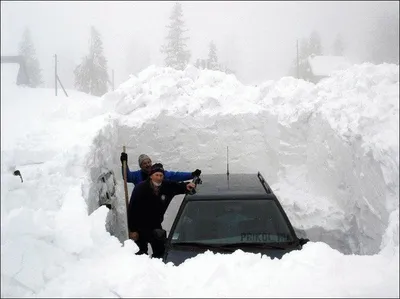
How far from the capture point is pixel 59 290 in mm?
2525

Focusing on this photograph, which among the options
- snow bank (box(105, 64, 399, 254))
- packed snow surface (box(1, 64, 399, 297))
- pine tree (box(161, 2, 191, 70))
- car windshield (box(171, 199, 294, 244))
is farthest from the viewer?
pine tree (box(161, 2, 191, 70))

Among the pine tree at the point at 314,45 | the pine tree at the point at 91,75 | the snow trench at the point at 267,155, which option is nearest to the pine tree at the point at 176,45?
the pine tree at the point at 91,75

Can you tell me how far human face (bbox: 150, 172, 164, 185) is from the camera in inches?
197

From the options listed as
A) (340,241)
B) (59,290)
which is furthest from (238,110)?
(59,290)

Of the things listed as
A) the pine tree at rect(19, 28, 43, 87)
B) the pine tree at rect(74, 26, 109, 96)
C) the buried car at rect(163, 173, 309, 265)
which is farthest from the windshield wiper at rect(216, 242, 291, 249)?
the pine tree at rect(74, 26, 109, 96)

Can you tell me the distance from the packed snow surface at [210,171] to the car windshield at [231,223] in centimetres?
85

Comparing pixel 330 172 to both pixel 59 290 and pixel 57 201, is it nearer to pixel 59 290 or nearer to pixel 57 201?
pixel 57 201

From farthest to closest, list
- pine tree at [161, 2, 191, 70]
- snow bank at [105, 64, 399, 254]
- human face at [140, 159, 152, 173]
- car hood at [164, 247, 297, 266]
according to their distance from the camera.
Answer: pine tree at [161, 2, 191, 70] → snow bank at [105, 64, 399, 254] → human face at [140, 159, 152, 173] → car hood at [164, 247, 297, 266]

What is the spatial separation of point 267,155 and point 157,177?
3.61m

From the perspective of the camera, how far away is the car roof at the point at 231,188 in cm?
429

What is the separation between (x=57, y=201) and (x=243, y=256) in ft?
6.78

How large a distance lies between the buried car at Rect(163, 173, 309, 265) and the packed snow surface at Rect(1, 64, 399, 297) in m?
0.72

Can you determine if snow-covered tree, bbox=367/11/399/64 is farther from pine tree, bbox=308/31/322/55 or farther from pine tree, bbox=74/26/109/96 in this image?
pine tree, bbox=308/31/322/55

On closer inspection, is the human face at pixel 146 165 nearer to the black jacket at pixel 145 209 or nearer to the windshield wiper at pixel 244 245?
the black jacket at pixel 145 209
